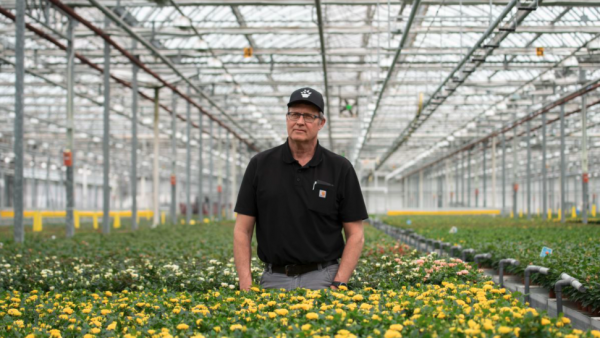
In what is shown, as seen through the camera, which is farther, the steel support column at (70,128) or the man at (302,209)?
the steel support column at (70,128)

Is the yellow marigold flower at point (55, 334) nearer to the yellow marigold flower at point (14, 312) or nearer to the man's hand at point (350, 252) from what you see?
the yellow marigold flower at point (14, 312)

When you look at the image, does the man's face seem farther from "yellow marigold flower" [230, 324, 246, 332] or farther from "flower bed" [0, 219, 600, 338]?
"yellow marigold flower" [230, 324, 246, 332]

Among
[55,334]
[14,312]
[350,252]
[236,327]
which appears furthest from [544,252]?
[55,334]

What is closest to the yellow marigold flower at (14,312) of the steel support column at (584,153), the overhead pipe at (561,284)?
the overhead pipe at (561,284)

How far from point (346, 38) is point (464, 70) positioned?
10.4 meters

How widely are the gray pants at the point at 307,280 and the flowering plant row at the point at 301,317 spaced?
120 mm

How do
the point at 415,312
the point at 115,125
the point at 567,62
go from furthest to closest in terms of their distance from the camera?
1. the point at 115,125
2. the point at 567,62
3. the point at 415,312

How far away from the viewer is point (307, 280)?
396cm

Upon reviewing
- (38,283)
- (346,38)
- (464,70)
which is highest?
(346,38)

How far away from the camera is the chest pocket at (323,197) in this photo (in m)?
3.85

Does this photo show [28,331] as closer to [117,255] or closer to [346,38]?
[117,255]

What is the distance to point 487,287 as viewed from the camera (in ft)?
13.2

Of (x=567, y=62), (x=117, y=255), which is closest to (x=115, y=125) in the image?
(x=567, y=62)

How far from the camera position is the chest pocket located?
3.85m
